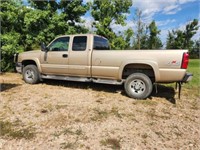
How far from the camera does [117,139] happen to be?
4.00 m

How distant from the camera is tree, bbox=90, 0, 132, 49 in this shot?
13898 mm

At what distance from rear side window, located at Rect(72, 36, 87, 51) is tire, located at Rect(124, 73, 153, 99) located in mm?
1888

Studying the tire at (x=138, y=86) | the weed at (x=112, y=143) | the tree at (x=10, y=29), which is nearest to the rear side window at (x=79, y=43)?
the tire at (x=138, y=86)

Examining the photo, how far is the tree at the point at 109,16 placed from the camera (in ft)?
45.6

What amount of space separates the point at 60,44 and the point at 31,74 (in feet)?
5.62

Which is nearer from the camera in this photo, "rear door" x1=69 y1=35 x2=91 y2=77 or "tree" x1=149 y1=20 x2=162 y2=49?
"rear door" x1=69 y1=35 x2=91 y2=77

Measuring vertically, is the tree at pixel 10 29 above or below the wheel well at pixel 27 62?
above

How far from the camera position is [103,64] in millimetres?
6906

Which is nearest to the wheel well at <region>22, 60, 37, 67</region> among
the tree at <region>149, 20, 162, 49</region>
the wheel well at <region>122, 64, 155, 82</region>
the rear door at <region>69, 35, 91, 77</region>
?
the rear door at <region>69, 35, 91, 77</region>

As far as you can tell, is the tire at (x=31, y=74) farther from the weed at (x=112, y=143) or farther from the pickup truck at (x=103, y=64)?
the weed at (x=112, y=143)

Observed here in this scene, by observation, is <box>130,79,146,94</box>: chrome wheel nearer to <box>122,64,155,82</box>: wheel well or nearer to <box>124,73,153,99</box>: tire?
<box>124,73,153,99</box>: tire

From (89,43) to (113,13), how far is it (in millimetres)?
7768

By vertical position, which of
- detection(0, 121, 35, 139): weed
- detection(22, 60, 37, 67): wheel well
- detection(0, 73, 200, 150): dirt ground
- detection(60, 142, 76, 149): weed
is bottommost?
detection(60, 142, 76, 149): weed

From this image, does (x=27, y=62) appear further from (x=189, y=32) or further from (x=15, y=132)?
(x=189, y=32)
